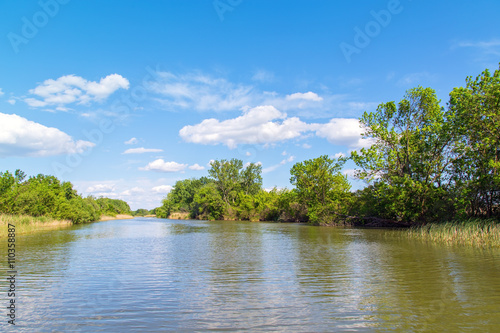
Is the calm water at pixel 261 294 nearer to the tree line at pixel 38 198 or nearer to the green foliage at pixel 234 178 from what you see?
the tree line at pixel 38 198

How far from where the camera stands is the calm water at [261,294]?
7074mm

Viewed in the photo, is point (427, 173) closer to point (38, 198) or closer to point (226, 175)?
point (38, 198)

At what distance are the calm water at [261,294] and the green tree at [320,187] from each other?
39601mm

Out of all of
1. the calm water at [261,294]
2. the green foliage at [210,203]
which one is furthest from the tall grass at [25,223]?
the green foliage at [210,203]

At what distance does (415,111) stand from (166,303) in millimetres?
35718

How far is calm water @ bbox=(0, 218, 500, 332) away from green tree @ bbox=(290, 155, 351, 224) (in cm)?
3960

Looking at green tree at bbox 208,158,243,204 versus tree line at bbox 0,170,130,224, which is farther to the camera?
green tree at bbox 208,158,243,204

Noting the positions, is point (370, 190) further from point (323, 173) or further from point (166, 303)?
point (166, 303)

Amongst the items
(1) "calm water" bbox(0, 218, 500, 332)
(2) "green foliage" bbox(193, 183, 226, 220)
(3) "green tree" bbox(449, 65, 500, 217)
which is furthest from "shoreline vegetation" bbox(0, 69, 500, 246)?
(2) "green foliage" bbox(193, 183, 226, 220)

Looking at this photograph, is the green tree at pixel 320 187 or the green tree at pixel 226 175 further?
the green tree at pixel 226 175

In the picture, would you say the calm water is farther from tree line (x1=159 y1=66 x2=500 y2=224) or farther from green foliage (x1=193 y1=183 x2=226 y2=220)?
green foliage (x1=193 y1=183 x2=226 y2=220)

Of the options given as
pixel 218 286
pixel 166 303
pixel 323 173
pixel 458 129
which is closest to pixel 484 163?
pixel 458 129

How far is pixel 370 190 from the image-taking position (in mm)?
48000

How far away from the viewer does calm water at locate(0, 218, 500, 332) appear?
7.07 metres
